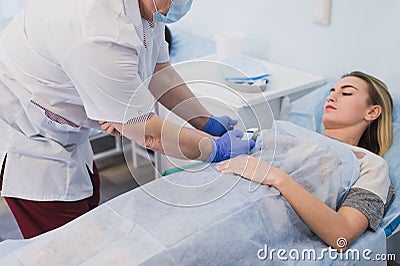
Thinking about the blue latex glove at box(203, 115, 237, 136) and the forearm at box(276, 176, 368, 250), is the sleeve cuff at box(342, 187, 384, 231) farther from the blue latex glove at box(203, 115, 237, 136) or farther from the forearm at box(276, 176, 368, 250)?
the blue latex glove at box(203, 115, 237, 136)

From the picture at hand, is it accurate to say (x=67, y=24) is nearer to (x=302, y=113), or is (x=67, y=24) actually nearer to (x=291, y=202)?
(x=291, y=202)

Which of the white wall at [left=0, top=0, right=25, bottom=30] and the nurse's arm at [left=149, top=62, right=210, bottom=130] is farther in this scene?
the white wall at [left=0, top=0, right=25, bottom=30]

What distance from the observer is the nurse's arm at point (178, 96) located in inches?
66.1

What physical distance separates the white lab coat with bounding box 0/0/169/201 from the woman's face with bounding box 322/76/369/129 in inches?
24.1

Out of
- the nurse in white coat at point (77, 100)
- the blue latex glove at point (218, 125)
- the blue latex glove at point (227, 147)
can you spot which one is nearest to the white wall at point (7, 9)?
the nurse in white coat at point (77, 100)

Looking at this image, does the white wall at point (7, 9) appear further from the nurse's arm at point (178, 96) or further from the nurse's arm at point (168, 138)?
the nurse's arm at point (168, 138)

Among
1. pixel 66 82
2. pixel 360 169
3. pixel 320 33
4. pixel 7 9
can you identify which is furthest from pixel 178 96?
pixel 7 9

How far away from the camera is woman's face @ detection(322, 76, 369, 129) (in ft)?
5.84

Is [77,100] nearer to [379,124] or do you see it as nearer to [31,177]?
[31,177]

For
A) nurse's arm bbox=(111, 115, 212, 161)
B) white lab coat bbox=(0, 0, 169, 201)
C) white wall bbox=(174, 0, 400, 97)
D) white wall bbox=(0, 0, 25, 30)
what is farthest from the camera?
white wall bbox=(0, 0, 25, 30)

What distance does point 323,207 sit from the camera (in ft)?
4.62

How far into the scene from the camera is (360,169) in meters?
1.61

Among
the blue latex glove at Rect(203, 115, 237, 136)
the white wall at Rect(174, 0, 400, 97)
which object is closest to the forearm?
the blue latex glove at Rect(203, 115, 237, 136)

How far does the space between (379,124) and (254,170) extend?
572 mm
